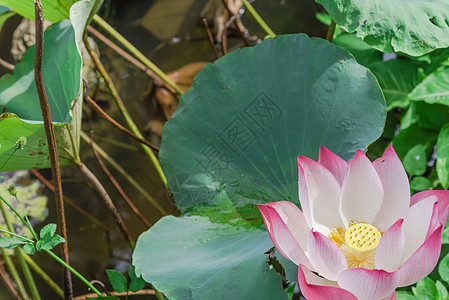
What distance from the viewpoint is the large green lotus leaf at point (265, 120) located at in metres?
0.86

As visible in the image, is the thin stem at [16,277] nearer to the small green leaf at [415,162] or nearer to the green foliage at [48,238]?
the green foliage at [48,238]

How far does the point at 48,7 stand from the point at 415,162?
36.0 inches

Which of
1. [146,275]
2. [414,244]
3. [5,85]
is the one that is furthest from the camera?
[5,85]

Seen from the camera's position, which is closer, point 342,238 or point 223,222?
point 342,238

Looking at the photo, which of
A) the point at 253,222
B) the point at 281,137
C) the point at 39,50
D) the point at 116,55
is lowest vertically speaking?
the point at 253,222

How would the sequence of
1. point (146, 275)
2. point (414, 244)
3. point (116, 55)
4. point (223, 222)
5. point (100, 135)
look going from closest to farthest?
point (414, 244) → point (146, 275) → point (223, 222) → point (100, 135) → point (116, 55)

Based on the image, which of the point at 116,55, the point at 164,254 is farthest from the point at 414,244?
the point at 116,55

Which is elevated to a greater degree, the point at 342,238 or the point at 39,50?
the point at 39,50

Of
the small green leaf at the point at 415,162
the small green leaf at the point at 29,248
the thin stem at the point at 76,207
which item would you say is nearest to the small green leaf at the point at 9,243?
the small green leaf at the point at 29,248

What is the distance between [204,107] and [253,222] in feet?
0.85

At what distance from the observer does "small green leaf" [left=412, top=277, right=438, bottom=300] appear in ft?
2.65

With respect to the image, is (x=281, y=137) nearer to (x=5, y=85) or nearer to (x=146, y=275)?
(x=146, y=275)

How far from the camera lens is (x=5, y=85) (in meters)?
1.11

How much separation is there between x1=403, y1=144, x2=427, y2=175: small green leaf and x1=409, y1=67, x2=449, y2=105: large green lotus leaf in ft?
0.41
